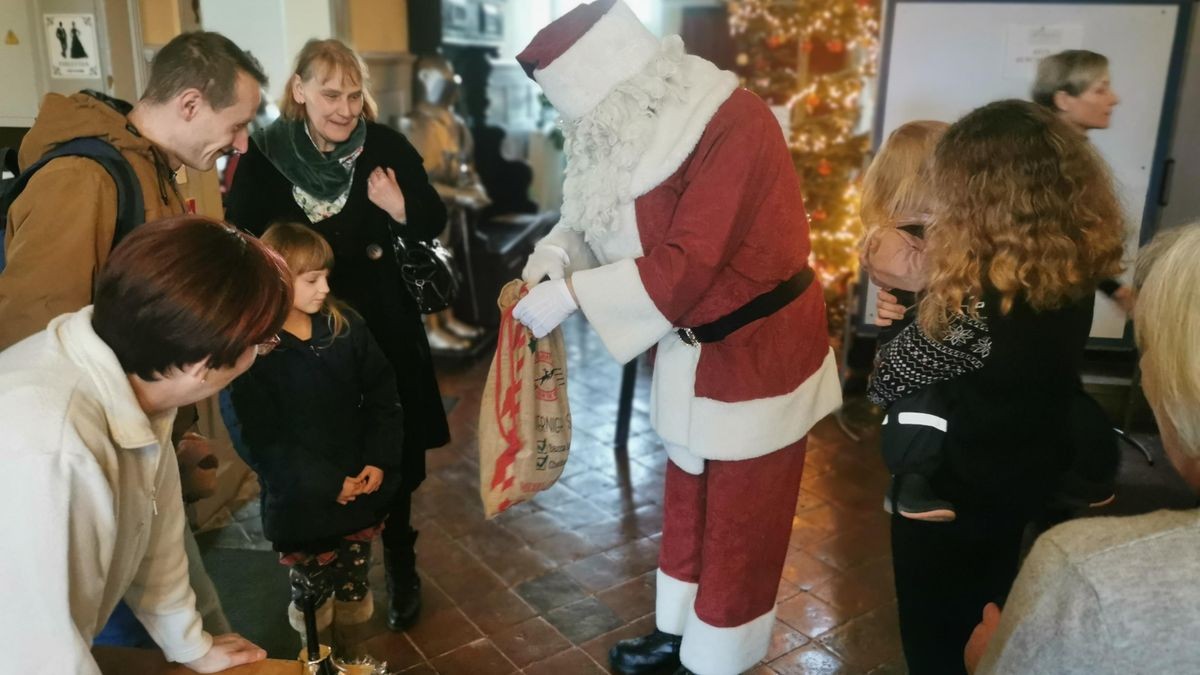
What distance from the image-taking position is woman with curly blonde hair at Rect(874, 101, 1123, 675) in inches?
65.2

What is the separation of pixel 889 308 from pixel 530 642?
134cm

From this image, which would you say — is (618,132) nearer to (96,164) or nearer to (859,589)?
(96,164)

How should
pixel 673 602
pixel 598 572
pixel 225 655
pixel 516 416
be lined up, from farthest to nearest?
1. pixel 598 572
2. pixel 673 602
3. pixel 516 416
4. pixel 225 655

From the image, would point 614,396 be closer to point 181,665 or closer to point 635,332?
point 635,332

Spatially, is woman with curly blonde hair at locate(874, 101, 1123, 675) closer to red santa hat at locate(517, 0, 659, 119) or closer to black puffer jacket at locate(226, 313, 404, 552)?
red santa hat at locate(517, 0, 659, 119)

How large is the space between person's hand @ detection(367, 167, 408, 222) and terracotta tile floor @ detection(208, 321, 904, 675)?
3.80 ft

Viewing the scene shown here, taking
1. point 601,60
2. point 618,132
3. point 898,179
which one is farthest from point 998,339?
point 601,60

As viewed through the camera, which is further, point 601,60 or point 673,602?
point 673,602

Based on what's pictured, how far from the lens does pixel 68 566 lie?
3.89ft

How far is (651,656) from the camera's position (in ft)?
8.00

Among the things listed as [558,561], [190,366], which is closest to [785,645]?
[558,561]

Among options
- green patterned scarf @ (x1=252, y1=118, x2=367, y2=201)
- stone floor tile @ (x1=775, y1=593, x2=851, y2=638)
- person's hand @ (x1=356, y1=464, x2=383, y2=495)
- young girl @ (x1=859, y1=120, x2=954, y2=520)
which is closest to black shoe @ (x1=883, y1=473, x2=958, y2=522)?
young girl @ (x1=859, y1=120, x2=954, y2=520)

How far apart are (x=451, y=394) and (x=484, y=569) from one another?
1691 mm

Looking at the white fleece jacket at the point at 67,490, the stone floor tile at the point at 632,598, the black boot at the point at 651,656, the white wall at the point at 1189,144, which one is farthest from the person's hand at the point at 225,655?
the white wall at the point at 1189,144
